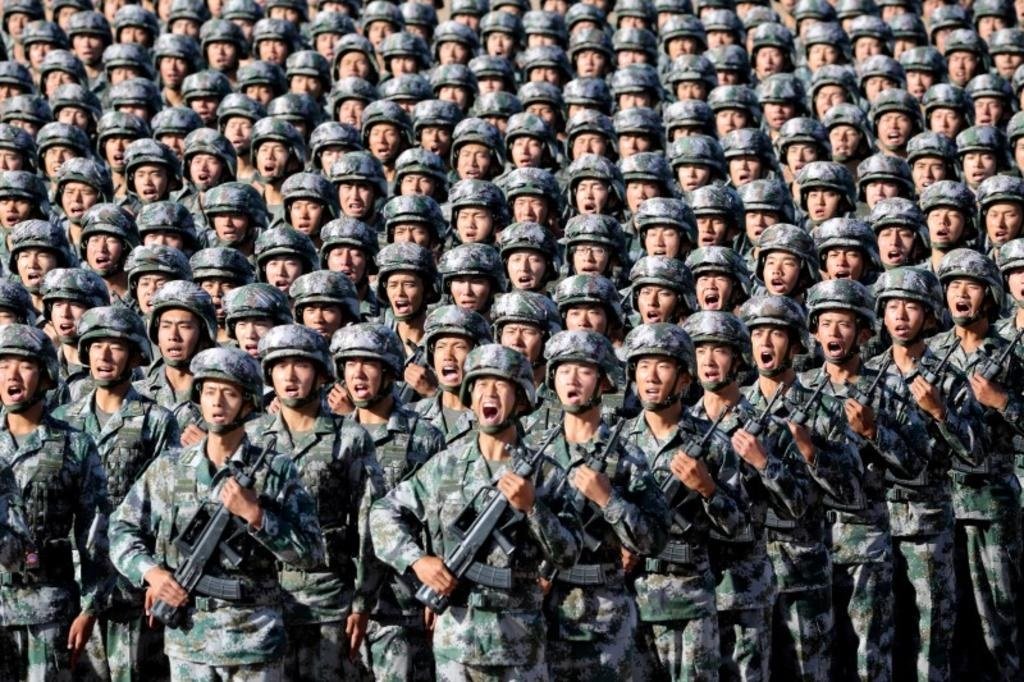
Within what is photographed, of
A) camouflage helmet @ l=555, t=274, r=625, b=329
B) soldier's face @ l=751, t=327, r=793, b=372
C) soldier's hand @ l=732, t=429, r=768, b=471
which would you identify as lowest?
soldier's hand @ l=732, t=429, r=768, b=471

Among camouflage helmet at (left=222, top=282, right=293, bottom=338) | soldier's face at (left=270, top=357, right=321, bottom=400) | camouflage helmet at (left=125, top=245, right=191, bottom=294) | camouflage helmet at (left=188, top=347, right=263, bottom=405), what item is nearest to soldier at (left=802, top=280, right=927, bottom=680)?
soldier's face at (left=270, top=357, right=321, bottom=400)

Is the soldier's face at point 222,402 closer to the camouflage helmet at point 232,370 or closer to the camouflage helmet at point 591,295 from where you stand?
the camouflage helmet at point 232,370

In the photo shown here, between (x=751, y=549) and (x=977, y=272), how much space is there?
13.2 ft

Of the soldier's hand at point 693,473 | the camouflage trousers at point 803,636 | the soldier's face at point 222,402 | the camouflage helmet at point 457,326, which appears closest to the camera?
the soldier's face at point 222,402

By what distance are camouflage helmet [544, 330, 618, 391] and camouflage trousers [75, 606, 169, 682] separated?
2998 millimetres

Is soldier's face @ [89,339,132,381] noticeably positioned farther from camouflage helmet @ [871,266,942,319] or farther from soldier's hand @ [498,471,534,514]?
camouflage helmet @ [871,266,942,319]

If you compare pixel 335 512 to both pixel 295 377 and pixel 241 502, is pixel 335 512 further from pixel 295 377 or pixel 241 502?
pixel 241 502

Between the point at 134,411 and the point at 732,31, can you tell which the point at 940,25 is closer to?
the point at 732,31

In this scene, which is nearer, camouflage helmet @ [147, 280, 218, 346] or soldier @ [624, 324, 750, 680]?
soldier @ [624, 324, 750, 680]

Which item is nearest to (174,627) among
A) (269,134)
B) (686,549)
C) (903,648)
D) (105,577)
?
(105,577)

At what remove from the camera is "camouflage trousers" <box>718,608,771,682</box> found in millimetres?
14469

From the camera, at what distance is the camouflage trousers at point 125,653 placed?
14.3m

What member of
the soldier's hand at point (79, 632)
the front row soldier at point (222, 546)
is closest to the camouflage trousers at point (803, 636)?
the front row soldier at point (222, 546)

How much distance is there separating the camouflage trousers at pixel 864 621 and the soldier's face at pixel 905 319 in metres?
1.81
